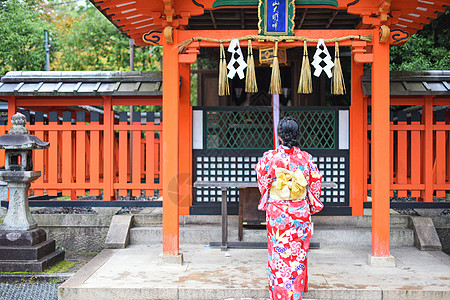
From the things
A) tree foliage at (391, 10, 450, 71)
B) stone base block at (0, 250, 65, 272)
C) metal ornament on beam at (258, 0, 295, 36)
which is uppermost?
tree foliage at (391, 10, 450, 71)

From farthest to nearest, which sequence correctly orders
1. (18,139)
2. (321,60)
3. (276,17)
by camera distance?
(18,139)
(276,17)
(321,60)

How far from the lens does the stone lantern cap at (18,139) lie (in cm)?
698

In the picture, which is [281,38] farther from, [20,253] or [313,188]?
[20,253]

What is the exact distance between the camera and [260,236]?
7676mm

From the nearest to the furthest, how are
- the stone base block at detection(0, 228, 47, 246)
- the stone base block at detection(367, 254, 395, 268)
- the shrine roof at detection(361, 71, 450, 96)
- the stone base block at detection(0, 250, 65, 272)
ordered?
1. the stone base block at detection(367, 254, 395, 268)
2. the stone base block at detection(0, 250, 65, 272)
3. the stone base block at detection(0, 228, 47, 246)
4. the shrine roof at detection(361, 71, 450, 96)

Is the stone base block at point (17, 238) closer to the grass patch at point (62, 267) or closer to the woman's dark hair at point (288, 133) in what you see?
the grass patch at point (62, 267)

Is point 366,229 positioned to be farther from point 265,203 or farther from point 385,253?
point 265,203

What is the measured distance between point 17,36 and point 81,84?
1012cm

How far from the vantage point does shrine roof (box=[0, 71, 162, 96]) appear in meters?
8.10

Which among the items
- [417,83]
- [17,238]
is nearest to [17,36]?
[17,238]

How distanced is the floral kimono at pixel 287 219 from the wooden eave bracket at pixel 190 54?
7.92ft

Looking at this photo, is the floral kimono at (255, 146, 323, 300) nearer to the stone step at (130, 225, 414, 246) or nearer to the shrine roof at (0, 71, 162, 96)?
the stone step at (130, 225, 414, 246)

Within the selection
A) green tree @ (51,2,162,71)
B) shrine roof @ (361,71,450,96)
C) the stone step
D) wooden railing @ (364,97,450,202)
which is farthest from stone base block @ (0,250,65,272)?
green tree @ (51,2,162,71)

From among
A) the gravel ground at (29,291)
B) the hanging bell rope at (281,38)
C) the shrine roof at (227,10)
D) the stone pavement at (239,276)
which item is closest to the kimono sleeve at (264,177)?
the stone pavement at (239,276)
